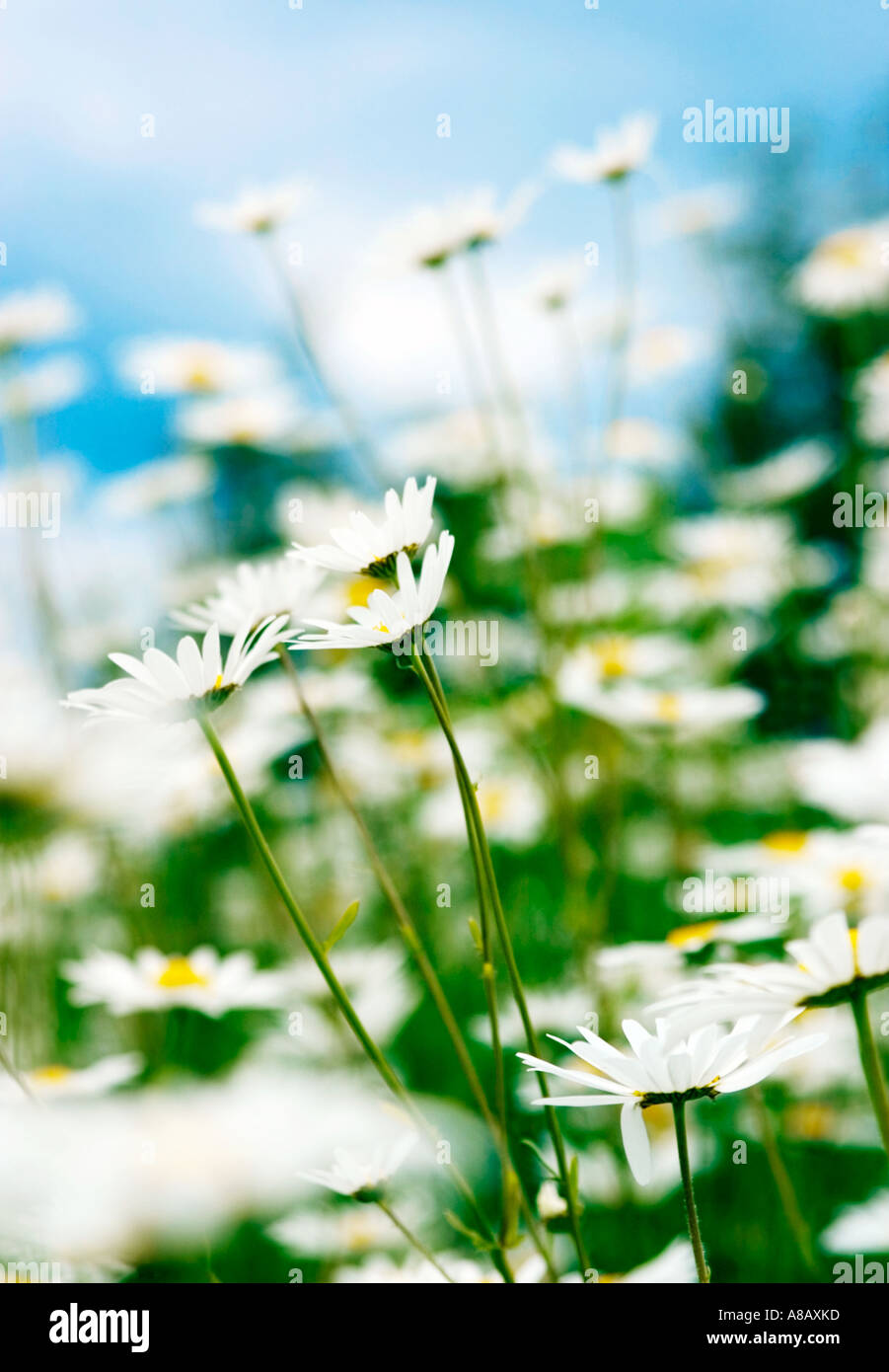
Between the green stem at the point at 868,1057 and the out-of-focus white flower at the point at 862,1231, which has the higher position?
the green stem at the point at 868,1057

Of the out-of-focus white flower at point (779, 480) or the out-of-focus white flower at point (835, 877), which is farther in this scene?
the out-of-focus white flower at point (779, 480)

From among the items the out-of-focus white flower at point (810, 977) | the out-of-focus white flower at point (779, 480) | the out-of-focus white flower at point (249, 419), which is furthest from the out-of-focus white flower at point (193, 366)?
the out-of-focus white flower at point (810, 977)

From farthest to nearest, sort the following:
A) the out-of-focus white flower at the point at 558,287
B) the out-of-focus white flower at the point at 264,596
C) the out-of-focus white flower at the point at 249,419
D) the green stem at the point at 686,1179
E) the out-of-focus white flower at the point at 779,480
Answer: the out-of-focus white flower at the point at 779,480
the out-of-focus white flower at the point at 249,419
the out-of-focus white flower at the point at 558,287
the out-of-focus white flower at the point at 264,596
the green stem at the point at 686,1179

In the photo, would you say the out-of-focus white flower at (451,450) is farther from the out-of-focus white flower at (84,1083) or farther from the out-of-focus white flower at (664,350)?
the out-of-focus white flower at (84,1083)

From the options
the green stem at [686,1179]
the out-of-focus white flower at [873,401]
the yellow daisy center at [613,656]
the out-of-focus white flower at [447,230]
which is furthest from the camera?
the out-of-focus white flower at [873,401]
